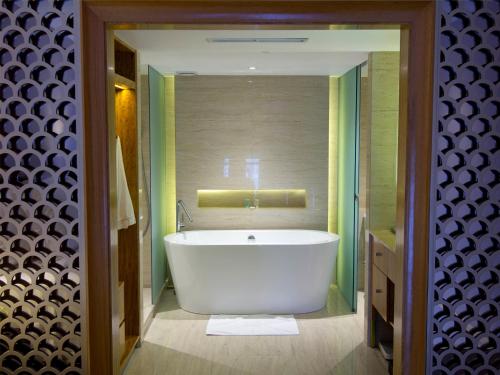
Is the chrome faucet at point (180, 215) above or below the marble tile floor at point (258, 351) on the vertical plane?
above

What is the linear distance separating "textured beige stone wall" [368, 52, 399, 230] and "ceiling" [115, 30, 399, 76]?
7.7 inches

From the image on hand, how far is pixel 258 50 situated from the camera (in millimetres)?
4305

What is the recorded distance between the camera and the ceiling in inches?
143

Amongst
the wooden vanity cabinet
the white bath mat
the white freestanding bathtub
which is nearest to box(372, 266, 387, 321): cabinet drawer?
the wooden vanity cabinet

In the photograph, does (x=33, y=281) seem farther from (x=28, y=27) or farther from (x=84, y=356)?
(x=28, y=27)

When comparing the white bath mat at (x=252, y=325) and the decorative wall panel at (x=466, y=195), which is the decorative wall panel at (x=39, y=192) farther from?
the white bath mat at (x=252, y=325)

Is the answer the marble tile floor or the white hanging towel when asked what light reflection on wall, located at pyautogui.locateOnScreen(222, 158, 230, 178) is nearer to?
the marble tile floor

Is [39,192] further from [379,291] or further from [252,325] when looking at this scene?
[252,325]

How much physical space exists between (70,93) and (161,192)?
3.37 meters

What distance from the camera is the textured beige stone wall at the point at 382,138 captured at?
444 cm

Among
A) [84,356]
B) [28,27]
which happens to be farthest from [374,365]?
[28,27]

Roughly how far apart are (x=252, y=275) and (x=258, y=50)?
2.03 metres

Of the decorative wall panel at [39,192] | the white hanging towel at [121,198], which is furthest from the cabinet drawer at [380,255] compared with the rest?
the decorative wall panel at [39,192]

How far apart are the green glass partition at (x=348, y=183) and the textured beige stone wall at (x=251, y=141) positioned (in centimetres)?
20
